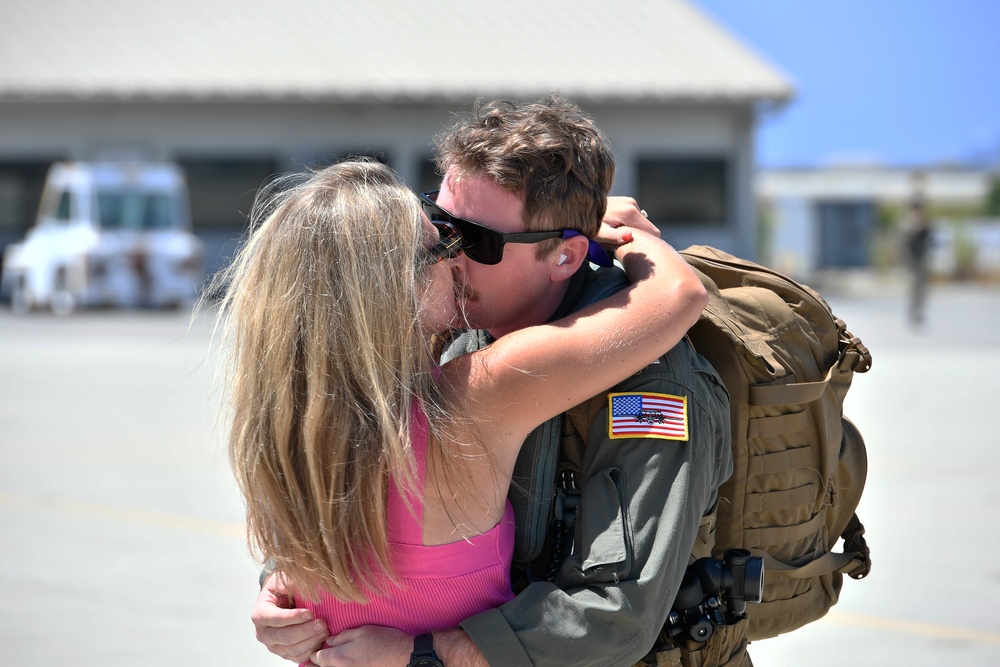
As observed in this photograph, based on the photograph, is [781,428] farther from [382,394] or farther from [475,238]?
[382,394]

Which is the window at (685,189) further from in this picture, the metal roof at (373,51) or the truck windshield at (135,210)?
the truck windshield at (135,210)

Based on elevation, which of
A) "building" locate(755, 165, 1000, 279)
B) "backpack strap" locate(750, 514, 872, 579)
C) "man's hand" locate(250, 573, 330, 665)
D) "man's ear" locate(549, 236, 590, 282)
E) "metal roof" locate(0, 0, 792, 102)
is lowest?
"building" locate(755, 165, 1000, 279)

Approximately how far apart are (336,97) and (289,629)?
22546 mm

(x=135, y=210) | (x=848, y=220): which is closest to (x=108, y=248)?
(x=135, y=210)

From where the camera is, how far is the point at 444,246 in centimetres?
184

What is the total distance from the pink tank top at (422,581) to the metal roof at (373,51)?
21.5 metres

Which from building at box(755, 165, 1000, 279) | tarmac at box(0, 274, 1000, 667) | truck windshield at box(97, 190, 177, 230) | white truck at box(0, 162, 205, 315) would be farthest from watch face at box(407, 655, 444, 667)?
building at box(755, 165, 1000, 279)

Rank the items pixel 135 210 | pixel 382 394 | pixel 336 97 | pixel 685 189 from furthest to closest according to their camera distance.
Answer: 1. pixel 685 189
2. pixel 336 97
3. pixel 135 210
4. pixel 382 394

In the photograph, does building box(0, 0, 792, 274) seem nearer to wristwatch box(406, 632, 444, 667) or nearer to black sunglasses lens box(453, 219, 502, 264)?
black sunglasses lens box(453, 219, 502, 264)

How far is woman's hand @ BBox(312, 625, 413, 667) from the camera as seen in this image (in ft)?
5.82

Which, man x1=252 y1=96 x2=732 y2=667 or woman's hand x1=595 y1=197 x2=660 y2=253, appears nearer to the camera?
man x1=252 y1=96 x2=732 y2=667

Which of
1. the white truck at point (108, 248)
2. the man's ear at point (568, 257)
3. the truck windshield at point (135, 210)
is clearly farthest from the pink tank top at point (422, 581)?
the truck windshield at point (135, 210)

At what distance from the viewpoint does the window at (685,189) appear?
24.8 metres

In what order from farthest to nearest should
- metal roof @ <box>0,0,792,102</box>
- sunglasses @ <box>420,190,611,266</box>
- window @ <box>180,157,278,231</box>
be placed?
1. window @ <box>180,157,278,231</box>
2. metal roof @ <box>0,0,792,102</box>
3. sunglasses @ <box>420,190,611,266</box>
